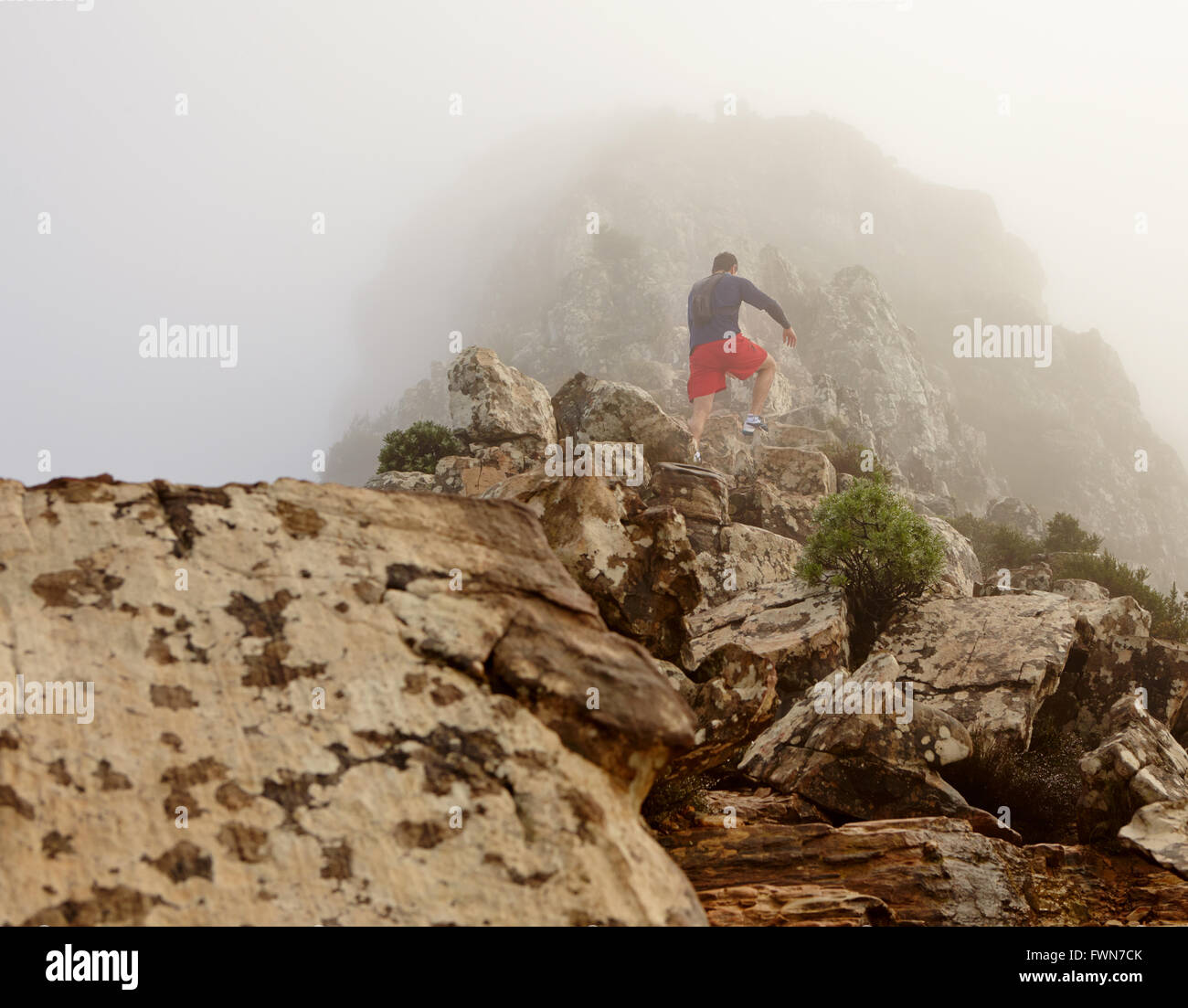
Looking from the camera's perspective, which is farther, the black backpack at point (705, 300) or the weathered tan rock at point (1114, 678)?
the black backpack at point (705, 300)

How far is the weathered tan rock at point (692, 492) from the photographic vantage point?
17766 mm

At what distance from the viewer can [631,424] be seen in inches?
834

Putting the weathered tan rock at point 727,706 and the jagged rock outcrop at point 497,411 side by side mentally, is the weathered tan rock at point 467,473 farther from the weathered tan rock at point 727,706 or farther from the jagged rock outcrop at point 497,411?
the weathered tan rock at point 727,706

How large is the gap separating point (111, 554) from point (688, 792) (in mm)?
6438

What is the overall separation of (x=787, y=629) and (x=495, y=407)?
9.85 m

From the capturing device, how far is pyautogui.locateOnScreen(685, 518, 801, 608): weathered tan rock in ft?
55.9

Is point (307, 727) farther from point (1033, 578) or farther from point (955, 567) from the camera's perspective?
point (1033, 578)

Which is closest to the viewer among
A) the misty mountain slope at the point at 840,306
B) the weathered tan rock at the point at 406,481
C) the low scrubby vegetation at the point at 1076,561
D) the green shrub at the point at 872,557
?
the green shrub at the point at 872,557

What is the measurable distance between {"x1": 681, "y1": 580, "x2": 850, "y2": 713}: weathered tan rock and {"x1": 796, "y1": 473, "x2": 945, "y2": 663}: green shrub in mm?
508

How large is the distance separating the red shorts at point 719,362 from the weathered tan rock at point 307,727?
15.7 meters

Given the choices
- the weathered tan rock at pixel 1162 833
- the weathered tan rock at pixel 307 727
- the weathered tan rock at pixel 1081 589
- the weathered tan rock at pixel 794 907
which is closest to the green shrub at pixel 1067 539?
the weathered tan rock at pixel 1081 589

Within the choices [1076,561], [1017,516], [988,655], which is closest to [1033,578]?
[1076,561]
